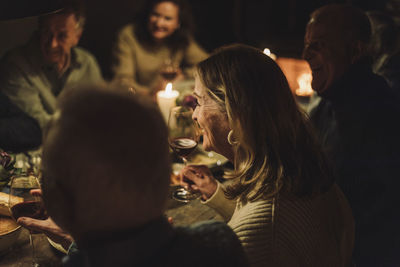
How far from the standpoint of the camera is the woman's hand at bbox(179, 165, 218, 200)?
4.79ft

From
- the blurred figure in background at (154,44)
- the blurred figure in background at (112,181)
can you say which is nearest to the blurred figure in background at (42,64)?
Answer: the blurred figure in background at (154,44)

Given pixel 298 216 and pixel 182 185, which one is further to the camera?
pixel 182 185

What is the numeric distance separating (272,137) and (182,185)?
50 cm

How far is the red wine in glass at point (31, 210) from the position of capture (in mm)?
1158

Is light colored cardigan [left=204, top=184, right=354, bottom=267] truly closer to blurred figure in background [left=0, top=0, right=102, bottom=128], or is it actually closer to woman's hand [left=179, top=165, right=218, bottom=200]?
woman's hand [left=179, top=165, right=218, bottom=200]

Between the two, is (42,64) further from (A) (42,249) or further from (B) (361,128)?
(B) (361,128)

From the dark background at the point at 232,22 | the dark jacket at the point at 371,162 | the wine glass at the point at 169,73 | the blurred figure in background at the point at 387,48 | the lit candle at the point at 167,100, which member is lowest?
the dark jacket at the point at 371,162

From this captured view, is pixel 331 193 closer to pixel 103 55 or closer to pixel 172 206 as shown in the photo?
pixel 172 206

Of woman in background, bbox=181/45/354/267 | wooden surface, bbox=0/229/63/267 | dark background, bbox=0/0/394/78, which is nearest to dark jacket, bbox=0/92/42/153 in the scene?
wooden surface, bbox=0/229/63/267

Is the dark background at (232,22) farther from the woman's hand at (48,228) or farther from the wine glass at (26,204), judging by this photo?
the woman's hand at (48,228)

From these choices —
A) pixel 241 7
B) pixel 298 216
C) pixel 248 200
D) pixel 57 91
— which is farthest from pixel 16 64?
pixel 241 7

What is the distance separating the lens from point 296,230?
3.68 feet

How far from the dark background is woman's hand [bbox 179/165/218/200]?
352 centimetres

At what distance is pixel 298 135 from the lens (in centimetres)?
127
